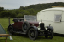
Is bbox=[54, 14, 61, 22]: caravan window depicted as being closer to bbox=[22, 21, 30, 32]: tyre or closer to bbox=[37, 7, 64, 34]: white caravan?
bbox=[37, 7, 64, 34]: white caravan

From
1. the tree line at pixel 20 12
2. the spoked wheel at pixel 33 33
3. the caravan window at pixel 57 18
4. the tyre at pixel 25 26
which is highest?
the tree line at pixel 20 12

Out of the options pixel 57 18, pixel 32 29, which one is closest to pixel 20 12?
pixel 57 18

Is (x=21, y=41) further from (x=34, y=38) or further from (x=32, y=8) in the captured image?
(x=32, y=8)

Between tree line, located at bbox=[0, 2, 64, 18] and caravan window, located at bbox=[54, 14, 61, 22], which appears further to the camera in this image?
tree line, located at bbox=[0, 2, 64, 18]

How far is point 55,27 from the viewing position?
9641 mm

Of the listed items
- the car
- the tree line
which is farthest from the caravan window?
the tree line

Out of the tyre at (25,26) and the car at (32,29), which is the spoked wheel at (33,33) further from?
the tyre at (25,26)

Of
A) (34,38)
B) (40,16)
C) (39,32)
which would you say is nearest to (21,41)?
(34,38)

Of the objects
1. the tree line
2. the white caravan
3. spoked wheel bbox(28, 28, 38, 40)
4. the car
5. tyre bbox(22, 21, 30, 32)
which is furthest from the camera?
the tree line

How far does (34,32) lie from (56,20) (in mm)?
2753

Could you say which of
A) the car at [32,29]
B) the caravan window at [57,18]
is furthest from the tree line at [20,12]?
the caravan window at [57,18]

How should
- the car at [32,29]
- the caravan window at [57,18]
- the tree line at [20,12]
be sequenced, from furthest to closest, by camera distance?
the tree line at [20,12] < the caravan window at [57,18] < the car at [32,29]

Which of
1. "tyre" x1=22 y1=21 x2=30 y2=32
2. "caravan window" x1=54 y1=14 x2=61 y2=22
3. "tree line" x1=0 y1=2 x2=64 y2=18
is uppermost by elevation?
"tree line" x1=0 y1=2 x2=64 y2=18

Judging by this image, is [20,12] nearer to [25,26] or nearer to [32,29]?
[25,26]
